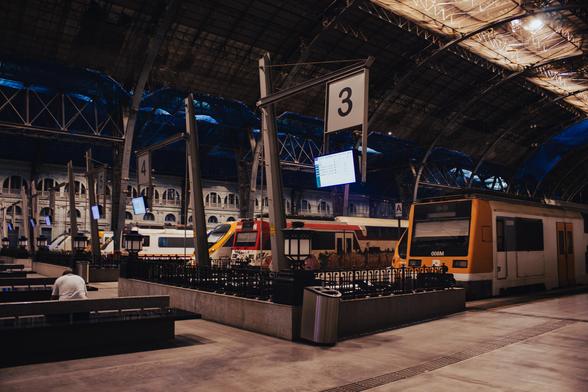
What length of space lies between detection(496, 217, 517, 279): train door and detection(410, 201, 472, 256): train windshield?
1380 millimetres

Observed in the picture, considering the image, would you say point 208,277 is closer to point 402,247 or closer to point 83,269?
point 402,247

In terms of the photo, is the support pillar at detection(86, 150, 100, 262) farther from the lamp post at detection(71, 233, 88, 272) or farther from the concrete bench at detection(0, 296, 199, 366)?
the concrete bench at detection(0, 296, 199, 366)

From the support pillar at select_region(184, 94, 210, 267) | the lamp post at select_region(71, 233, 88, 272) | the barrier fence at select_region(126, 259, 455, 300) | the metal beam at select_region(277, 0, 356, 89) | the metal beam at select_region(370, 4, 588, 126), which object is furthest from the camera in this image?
the metal beam at select_region(277, 0, 356, 89)

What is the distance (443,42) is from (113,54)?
913 inches

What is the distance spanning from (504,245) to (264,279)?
30.6 feet

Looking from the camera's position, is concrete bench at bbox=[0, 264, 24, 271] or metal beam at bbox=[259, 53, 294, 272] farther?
concrete bench at bbox=[0, 264, 24, 271]

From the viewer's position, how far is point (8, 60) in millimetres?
30812

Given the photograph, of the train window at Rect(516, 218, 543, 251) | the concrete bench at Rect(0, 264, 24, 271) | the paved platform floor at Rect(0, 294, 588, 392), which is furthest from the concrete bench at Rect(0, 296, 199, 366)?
the concrete bench at Rect(0, 264, 24, 271)

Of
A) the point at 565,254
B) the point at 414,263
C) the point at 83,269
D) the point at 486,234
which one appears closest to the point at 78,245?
the point at 83,269

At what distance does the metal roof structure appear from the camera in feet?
95.1

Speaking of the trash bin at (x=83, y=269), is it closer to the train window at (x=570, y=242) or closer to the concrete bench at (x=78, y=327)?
the concrete bench at (x=78, y=327)

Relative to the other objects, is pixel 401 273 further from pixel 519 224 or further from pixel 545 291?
pixel 545 291

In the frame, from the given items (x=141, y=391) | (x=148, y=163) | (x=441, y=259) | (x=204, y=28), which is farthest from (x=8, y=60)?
(x=141, y=391)

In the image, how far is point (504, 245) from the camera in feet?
52.9
